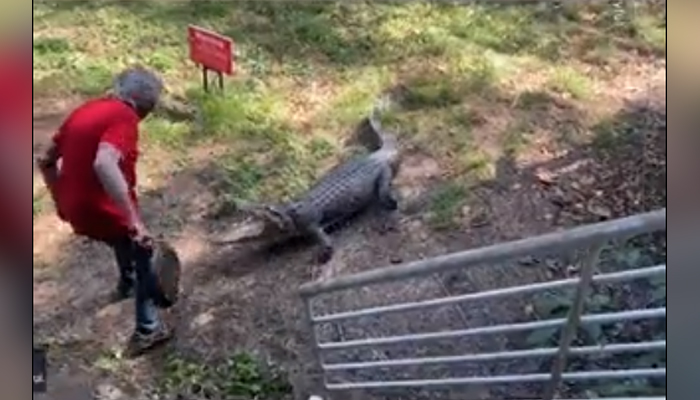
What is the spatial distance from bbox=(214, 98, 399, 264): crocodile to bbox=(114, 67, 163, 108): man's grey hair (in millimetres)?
273

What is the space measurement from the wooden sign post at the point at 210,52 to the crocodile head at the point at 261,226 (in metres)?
0.24

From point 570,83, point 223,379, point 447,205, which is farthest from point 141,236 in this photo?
point 570,83

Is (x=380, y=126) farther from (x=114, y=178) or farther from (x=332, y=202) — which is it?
(x=114, y=178)

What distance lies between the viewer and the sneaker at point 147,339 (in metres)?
2.13

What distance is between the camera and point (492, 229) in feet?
7.12

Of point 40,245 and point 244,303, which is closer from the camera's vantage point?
point 40,245

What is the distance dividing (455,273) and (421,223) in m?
0.15
